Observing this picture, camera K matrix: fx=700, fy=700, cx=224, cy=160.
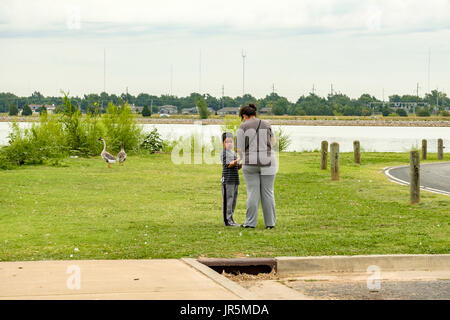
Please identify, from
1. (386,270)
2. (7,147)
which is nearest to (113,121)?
(7,147)

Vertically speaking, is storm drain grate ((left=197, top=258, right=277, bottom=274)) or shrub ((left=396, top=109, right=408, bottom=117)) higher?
shrub ((left=396, top=109, right=408, bottom=117))

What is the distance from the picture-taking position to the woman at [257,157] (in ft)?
36.9

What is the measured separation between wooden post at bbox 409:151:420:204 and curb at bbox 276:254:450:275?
6.22m

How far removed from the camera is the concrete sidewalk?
22.6 feet

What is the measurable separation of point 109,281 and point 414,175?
9.52 m

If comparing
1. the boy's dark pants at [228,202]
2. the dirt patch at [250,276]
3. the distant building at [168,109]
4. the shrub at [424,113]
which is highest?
the distant building at [168,109]

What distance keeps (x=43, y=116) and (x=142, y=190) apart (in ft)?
51.5

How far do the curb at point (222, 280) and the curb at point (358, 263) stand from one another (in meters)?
1.04

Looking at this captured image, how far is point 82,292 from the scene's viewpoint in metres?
6.93

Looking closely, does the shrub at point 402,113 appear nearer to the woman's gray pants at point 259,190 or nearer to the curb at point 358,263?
the woman's gray pants at point 259,190

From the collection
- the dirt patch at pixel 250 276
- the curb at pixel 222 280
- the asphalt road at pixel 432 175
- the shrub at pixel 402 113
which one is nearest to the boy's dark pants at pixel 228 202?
the curb at pixel 222 280

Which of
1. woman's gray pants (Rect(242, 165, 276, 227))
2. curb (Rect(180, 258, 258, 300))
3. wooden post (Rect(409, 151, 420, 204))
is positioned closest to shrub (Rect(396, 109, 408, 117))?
wooden post (Rect(409, 151, 420, 204))

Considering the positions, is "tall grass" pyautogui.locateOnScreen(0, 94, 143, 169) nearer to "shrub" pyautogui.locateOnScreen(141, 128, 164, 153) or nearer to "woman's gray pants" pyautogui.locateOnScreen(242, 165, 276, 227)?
"shrub" pyautogui.locateOnScreen(141, 128, 164, 153)

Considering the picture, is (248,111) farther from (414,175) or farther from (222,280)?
(414,175)
